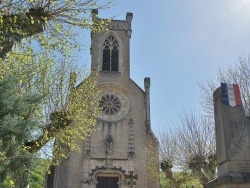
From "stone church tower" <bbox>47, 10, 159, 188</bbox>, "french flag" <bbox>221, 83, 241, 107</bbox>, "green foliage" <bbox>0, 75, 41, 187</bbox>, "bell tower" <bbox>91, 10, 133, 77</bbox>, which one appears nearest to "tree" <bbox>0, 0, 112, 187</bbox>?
"green foliage" <bbox>0, 75, 41, 187</bbox>

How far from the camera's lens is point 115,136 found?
79.9 feet

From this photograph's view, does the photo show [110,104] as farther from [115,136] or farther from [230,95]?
[230,95]

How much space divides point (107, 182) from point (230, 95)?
56.4 ft

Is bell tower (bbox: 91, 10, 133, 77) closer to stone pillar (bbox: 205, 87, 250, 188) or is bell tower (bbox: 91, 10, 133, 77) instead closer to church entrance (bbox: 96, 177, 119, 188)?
church entrance (bbox: 96, 177, 119, 188)

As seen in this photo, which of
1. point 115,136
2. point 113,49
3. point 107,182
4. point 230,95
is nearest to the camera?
point 230,95

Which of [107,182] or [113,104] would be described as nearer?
[107,182]

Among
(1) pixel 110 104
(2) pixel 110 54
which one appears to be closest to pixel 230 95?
(1) pixel 110 104

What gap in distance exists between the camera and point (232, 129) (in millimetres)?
7258

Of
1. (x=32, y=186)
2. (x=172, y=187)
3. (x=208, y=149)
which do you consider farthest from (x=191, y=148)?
(x=32, y=186)

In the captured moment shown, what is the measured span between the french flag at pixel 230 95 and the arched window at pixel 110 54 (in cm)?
2048

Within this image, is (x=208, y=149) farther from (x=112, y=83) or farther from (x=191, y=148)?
(x=112, y=83)

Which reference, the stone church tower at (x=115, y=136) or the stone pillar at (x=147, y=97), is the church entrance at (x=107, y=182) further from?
the stone pillar at (x=147, y=97)

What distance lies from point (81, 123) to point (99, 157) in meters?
9.00

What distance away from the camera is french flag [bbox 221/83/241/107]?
7.59 metres
